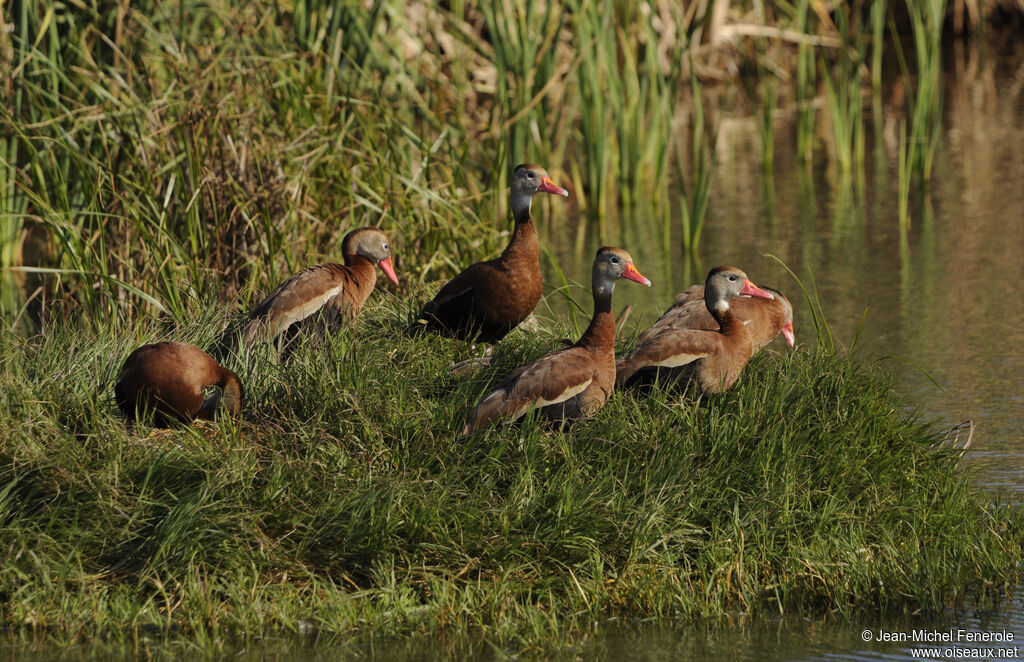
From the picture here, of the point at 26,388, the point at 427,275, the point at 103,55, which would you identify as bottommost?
the point at 427,275

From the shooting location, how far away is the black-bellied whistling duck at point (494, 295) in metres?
6.29

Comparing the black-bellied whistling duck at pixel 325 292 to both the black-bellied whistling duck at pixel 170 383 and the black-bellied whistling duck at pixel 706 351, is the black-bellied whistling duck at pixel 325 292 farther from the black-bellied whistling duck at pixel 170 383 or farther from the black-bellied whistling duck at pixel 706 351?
the black-bellied whistling duck at pixel 706 351

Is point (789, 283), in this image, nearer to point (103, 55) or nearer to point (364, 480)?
point (103, 55)

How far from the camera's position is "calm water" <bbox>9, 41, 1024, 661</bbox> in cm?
451

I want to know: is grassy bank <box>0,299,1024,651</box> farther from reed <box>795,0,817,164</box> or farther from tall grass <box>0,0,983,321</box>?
reed <box>795,0,817,164</box>

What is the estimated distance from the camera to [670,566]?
4777 mm

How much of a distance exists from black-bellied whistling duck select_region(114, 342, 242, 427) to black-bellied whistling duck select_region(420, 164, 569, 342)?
4.33 feet

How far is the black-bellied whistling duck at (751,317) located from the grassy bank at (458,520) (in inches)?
41.2

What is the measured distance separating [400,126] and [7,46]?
2389 millimetres

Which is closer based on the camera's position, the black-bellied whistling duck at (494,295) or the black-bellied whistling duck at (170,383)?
the black-bellied whistling duck at (170,383)

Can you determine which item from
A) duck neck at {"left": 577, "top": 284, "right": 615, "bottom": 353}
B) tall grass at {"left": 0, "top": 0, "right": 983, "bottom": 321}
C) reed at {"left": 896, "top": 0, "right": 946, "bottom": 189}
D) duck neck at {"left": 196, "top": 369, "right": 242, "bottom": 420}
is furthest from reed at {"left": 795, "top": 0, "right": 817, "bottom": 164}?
duck neck at {"left": 196, "top": 369, "right": 242, "bottom": 420}

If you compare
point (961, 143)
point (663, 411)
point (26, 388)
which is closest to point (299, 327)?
point (26, 388)

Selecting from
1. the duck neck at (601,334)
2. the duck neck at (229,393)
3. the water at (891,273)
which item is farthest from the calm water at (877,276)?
the duck neck at (229,393)

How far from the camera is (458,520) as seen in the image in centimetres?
480
